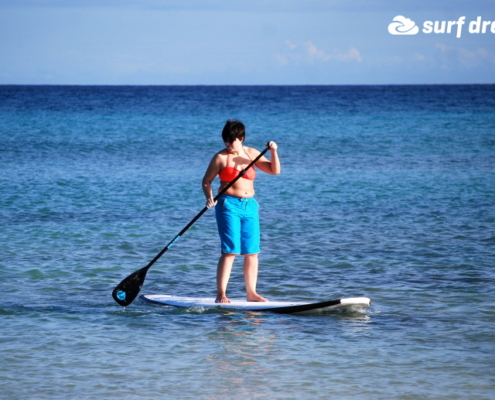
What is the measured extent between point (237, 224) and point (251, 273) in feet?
1.69

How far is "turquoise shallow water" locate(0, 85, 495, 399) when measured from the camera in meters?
5.32

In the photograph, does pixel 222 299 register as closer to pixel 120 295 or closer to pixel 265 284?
pixel 120 295

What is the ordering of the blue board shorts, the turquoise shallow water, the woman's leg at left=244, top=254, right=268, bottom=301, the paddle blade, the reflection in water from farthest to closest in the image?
the paddle blade
the woman's leg at left=244, top=254, right=268, bottom=301
the blue board shorts
the turquoise shallow water
the reflection in water

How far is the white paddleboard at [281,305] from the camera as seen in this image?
683 cm

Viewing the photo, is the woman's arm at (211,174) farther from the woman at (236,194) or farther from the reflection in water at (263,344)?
the reflection in water at (263,344)

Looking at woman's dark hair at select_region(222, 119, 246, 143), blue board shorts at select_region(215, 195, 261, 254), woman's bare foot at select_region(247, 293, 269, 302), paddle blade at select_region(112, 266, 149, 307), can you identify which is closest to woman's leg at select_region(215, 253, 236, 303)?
blue board shorts at select_region(215, 195, 261, 254)

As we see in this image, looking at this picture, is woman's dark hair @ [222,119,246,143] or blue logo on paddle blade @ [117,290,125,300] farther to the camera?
blue logo on paddle blade @ [117,290,125,300]

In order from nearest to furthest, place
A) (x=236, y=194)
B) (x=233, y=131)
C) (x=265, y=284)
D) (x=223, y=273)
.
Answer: (x=233, y=131)
(x=236, y=194)
(x=223, y=273)
(x=265, y=284)

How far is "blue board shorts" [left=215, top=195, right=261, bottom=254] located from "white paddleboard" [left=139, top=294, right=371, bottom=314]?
1.65 ft

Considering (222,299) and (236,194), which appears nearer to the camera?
(236,194)

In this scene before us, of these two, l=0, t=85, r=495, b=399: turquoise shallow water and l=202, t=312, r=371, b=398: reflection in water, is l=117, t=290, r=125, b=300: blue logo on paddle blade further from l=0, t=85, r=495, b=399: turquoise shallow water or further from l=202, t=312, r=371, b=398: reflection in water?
l=202, t=312, r=371, b=398: reflection in water

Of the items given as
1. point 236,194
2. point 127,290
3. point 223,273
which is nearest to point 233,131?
point 236,194

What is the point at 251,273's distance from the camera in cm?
709

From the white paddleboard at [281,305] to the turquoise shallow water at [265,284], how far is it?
83 millimetres
